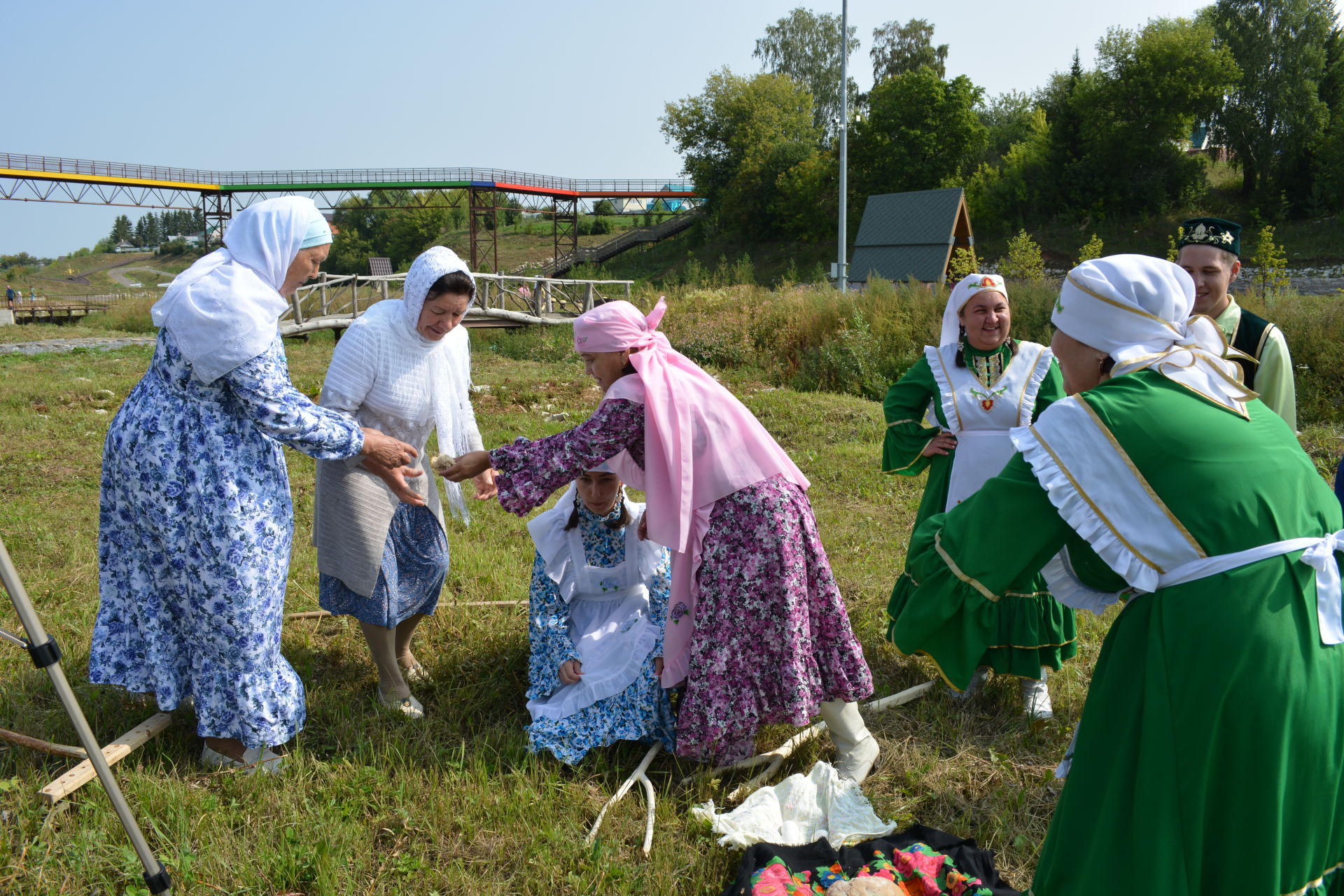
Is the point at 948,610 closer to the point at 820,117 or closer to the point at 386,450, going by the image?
the point at 386,450

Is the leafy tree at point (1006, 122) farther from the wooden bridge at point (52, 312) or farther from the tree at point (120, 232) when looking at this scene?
the tree at point (120, 232)

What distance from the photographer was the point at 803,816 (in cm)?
297

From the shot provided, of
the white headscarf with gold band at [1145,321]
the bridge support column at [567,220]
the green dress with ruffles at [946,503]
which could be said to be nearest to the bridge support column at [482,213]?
the bridge support column at [567,220]

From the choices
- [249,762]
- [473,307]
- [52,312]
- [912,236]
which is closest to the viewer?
[249,762]

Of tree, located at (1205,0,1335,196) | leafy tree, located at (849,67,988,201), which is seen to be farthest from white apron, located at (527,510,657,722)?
leafy tree, located at (849,67,988,201)

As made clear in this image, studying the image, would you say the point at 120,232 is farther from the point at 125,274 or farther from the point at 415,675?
the point at 415,675

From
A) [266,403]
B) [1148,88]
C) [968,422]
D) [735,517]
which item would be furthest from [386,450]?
[1148,88]

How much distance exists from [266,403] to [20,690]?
2042mm

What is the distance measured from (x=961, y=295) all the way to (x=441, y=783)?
2989mm

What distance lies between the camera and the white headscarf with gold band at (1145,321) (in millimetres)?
1832

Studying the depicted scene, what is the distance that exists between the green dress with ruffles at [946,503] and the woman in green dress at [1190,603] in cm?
96

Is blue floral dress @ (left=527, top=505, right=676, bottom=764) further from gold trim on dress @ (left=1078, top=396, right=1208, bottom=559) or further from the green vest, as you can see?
the green vest

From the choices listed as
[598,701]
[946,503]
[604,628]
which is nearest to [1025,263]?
[946,503]

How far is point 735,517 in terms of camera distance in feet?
9.89
